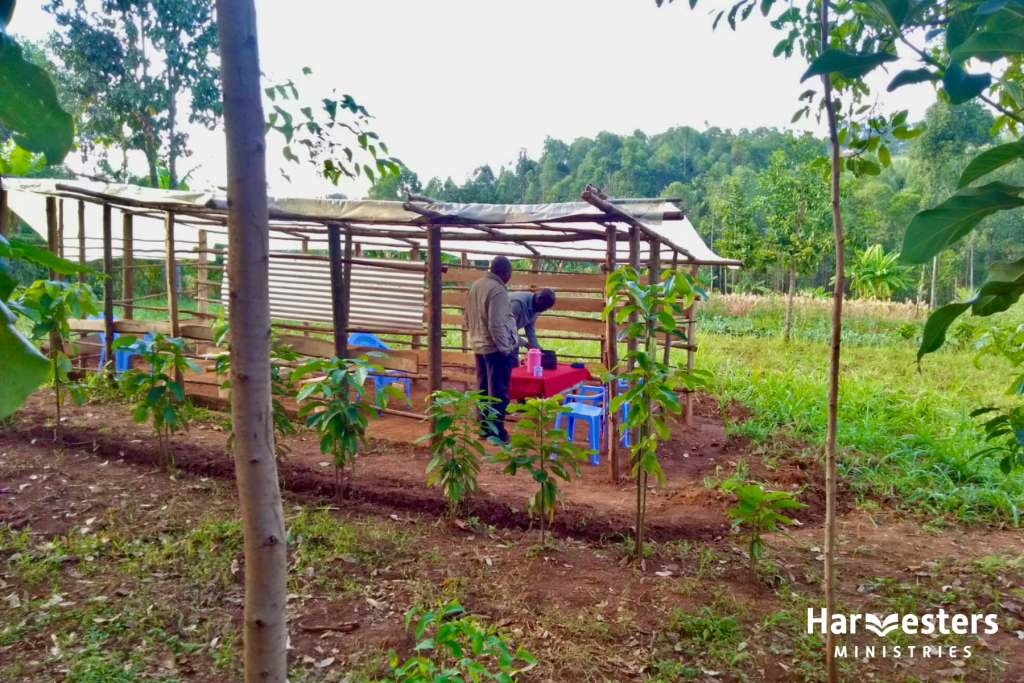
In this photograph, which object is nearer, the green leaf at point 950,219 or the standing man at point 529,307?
the green leaf at point 950,219

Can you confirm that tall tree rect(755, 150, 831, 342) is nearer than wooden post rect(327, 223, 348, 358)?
No

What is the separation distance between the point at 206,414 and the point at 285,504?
2654mm

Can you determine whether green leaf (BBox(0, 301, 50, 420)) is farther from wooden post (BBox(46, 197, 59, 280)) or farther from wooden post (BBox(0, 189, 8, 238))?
wooden post (BBox(46, 197, 59, 280))

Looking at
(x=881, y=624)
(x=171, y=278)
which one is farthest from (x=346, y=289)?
(x=881, y=624)

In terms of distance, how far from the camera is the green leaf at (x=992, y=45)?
0.65 m

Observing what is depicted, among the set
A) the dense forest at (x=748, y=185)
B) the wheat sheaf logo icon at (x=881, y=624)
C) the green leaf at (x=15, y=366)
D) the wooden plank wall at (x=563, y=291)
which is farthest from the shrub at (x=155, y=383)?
the dense forest at (x=748, y=185)

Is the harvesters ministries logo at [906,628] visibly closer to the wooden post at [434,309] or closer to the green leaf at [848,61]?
the green leaf at [848,61]

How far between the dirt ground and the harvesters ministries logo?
2.1 inches

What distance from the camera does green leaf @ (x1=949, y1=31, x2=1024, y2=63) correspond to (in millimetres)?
652

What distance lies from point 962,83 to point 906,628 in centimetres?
334

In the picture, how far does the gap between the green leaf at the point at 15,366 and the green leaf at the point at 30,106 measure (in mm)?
175

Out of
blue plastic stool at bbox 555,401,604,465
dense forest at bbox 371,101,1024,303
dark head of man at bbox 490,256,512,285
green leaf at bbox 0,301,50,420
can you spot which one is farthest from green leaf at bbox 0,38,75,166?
dense forest at bbox 371,101,1024,303

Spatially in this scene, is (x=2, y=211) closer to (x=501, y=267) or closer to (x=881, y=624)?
(x=881, y=624)

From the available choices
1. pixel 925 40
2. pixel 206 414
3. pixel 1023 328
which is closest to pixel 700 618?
pixel 1023 328
